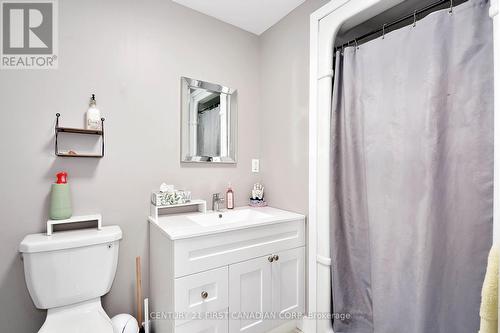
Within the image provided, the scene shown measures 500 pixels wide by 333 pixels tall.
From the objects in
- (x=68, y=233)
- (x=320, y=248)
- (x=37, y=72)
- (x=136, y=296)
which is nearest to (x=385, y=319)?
(x=320, y=248)

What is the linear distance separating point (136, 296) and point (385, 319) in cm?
Answer: 159

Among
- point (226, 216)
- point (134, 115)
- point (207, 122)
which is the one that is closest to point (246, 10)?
point (207, 122)

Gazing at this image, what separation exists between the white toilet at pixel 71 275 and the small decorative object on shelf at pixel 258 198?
1061 millimetres

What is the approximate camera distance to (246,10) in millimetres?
1783

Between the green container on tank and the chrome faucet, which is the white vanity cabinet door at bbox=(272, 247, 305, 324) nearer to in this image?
the chrome faucet

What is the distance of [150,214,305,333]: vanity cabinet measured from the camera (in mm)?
1159

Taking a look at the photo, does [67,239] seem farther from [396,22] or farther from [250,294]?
[396,22]

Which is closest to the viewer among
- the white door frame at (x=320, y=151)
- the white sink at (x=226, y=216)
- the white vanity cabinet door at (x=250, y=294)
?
the white vanity cabinet door at (x=250, y=294)

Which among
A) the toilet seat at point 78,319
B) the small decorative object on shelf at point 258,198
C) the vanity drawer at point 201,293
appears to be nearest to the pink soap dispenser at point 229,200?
the small decorative object on shelf at point 258,198

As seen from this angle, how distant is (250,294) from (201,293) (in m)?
A: 0.34

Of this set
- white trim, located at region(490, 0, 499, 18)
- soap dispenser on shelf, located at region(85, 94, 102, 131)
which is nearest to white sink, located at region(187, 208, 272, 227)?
soap dispenser on shelf, located at region(85, 94, 102, 131)

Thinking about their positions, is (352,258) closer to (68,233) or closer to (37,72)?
(68,233)

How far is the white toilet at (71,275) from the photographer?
1094 mm

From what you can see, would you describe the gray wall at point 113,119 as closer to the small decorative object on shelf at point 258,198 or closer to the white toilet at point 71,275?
the white toilet at point 71,275
